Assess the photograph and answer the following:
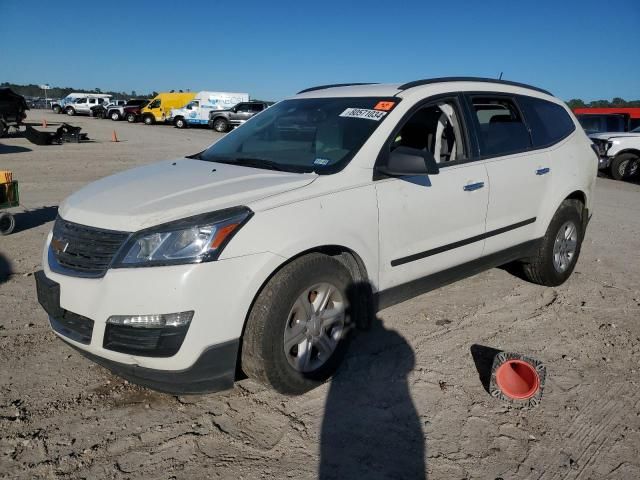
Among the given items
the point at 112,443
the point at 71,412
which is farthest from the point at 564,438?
the point at 71,412

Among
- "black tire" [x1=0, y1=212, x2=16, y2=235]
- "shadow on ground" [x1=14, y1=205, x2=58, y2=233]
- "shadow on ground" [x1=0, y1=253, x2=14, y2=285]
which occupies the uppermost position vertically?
"black tire" [x1=0, y1=212, x2=16, y2=235]

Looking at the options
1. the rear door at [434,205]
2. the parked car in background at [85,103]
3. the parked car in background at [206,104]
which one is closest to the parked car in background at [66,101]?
the parked car in background at [85,103]

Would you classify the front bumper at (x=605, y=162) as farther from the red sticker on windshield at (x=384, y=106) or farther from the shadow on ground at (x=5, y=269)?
the shadow on ground at (x=5, y=269)

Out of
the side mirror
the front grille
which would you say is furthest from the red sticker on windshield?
the front grille

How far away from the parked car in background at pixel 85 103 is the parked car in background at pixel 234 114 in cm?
1919

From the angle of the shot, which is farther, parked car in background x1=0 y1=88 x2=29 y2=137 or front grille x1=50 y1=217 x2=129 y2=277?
parked car in background x1=0 y1=88 x2=29 y2=137

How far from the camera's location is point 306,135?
373cm

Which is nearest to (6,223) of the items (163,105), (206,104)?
(206,104)

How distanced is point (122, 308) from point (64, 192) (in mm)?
8004

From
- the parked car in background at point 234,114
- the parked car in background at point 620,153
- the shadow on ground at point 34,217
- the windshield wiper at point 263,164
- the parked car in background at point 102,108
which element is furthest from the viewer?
the parked car in background at point 102,108

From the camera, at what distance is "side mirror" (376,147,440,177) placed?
3129 mm

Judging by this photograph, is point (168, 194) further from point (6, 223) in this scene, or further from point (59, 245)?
point (6, 223)

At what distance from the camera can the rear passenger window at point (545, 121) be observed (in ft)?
14.8

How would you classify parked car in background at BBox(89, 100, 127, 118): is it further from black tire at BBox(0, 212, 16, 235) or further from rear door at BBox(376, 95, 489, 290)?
rear door at BBox(376, 95, 489, 290)
